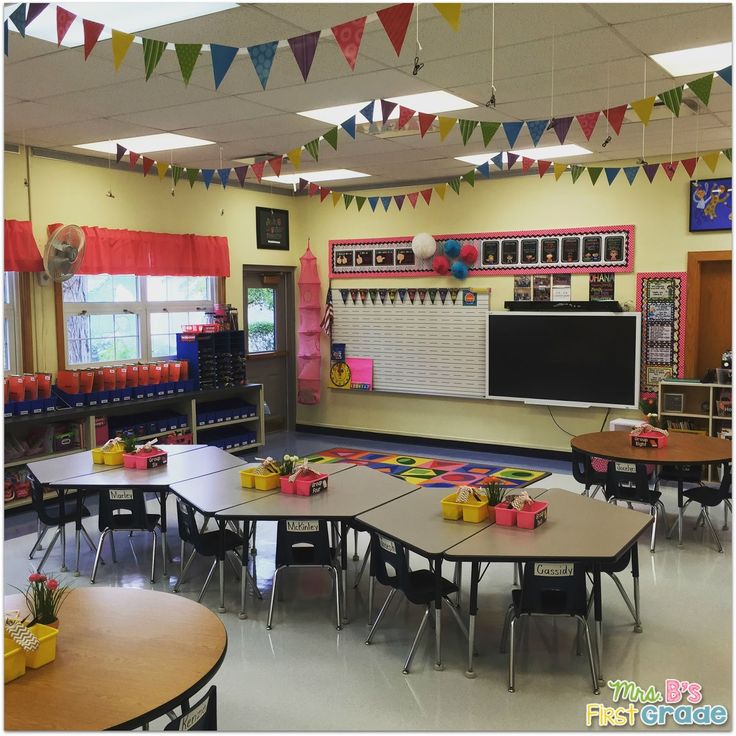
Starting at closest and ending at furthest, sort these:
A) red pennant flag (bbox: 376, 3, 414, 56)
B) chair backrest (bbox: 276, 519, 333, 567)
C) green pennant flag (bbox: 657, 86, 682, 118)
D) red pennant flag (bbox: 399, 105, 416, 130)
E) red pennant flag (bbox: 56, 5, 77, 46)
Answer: red pennant flag (bbox: 376, 3, 414, 56) < red pennant flag (bbox: 56, 5, 77, 46) < chair backrest (bbox: 276, 519, 333, 567) < green pennant flag (bbox: 657, 86, 682, 118) < red pennant flag (bbox: 399, 105, 416, 130)

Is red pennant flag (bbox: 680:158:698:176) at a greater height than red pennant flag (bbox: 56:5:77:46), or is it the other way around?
red pennant flag (bbox: 56:5:77:46)

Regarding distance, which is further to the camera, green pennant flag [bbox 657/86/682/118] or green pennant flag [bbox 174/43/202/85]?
green pennant flag [bbox 657/86/682/118]

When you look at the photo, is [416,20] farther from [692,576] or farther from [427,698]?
[692,576]

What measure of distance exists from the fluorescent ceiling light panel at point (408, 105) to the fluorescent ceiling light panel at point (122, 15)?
1.89 metres

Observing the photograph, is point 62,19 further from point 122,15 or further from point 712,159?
point 712,159

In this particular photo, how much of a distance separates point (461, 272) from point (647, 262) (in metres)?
2.06

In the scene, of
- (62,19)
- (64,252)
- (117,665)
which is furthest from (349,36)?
(64,252)

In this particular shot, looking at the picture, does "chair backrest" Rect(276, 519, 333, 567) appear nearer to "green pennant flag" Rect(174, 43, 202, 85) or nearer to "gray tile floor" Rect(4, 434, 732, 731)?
"gray tile floor" Rect(4, 434, 732, 731)

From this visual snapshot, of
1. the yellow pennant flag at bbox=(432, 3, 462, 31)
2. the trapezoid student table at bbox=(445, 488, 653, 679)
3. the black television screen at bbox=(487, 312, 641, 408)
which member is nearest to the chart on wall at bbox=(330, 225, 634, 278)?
the black television screen at bbox=(487, 312, 641, 408)

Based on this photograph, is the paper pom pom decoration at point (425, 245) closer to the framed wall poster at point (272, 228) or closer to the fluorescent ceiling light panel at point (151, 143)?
the framed wall poster at point (272, 228)

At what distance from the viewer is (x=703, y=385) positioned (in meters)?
7.24

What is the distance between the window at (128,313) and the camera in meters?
7.65

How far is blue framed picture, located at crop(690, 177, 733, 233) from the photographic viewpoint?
24.3 feet

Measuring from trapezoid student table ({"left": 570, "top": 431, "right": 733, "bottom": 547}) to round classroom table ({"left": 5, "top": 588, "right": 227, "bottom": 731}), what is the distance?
11.9 feet
